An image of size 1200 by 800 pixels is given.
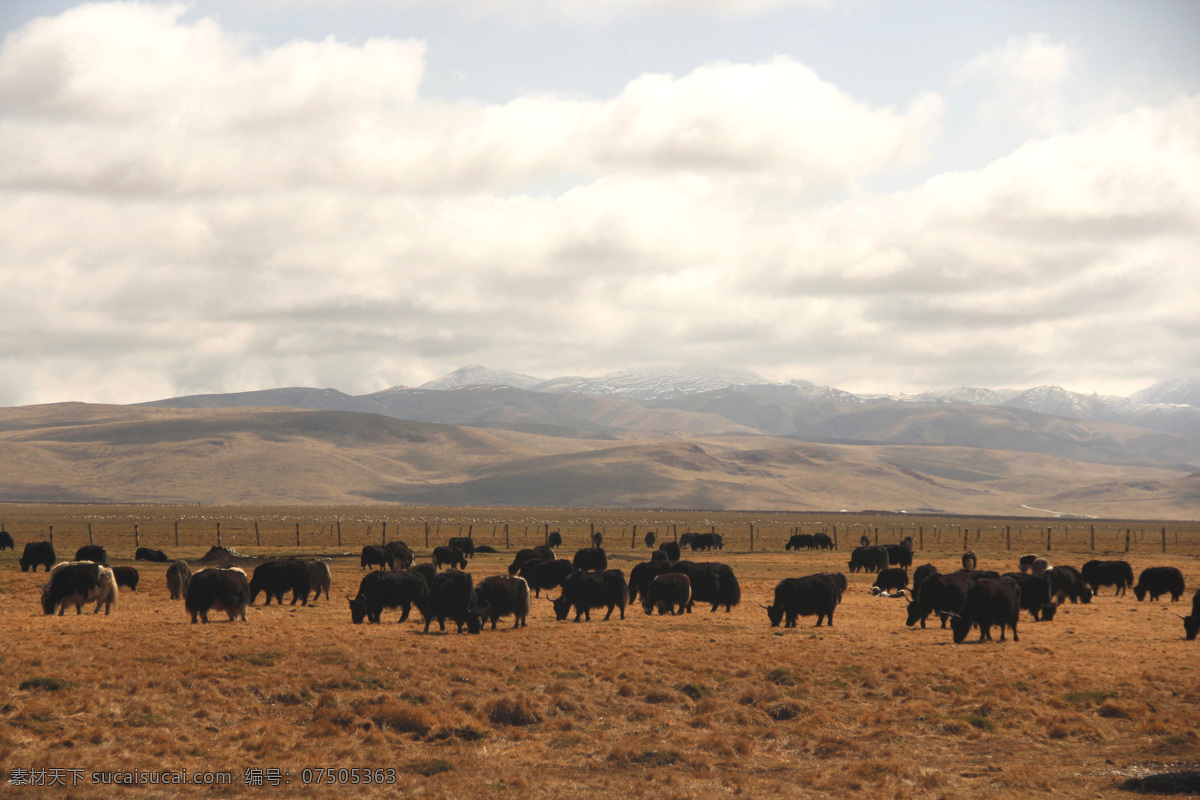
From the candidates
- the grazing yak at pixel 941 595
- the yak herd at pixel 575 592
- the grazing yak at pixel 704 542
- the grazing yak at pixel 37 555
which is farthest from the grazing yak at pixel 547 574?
the grazing yak at pixel 704 542

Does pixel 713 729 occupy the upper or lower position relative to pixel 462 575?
lower

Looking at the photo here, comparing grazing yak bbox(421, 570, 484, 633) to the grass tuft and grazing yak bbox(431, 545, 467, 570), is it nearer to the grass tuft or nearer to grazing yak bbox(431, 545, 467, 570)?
the grass tuft

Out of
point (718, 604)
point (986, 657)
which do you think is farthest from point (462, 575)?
point (986, 657)

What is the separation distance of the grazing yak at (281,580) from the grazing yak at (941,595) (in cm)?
1858

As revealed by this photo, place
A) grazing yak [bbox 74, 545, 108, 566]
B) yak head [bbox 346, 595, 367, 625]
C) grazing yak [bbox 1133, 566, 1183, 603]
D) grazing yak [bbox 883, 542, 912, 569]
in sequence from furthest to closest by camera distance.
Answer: grazing yak [bbox 883, 542, 912, 569], grazing yak [bbox 74, 545, 108, 566], grazing yak [bbox 1133, 566, 1183, 603], yak head [bbox 346, 595, 367, 625]

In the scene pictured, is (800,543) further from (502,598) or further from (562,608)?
(502,598)

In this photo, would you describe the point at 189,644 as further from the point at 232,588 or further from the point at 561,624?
the point at 561,624

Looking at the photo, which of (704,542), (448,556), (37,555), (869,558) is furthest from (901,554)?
(37,555)

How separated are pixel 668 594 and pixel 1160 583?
20.1 metres

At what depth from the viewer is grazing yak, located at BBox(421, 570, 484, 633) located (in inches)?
→ 957

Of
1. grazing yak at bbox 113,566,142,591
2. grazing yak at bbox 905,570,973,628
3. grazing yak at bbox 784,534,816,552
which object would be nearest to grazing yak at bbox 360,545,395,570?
grazing yak at bbox 113,566,142,591

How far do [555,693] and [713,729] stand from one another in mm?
3000

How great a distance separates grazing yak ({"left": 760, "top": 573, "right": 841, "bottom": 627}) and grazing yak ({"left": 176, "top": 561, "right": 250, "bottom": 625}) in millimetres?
14469

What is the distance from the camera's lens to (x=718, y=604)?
102ft
